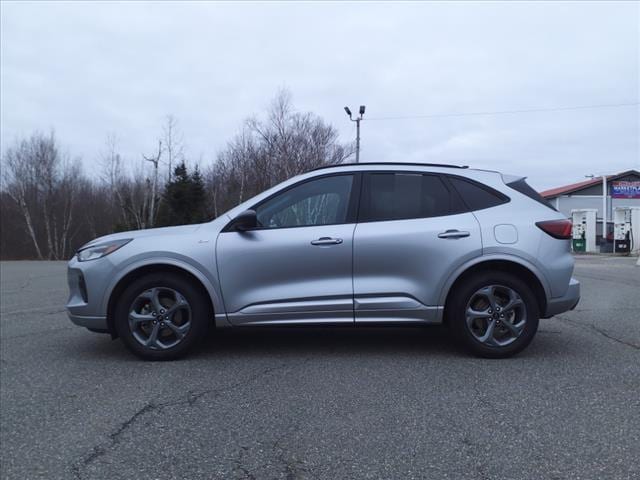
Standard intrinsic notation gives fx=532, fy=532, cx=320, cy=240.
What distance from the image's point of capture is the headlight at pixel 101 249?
A: 4797 mm

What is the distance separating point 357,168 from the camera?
505cm

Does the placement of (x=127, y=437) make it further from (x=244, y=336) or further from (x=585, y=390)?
(x=585, y=390)

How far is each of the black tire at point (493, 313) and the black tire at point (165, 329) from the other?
2.24 meters

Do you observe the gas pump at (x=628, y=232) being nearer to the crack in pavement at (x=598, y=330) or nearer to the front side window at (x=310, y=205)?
the crack in pavement at (x=598, y=330)

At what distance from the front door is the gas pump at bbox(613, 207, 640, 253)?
28.6 m

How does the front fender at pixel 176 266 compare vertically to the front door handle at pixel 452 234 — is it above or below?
below

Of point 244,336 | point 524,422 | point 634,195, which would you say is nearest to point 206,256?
point 244,336

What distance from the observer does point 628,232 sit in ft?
93.9

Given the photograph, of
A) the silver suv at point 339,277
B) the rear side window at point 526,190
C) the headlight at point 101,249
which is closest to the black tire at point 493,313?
the silver suv at point 339,277

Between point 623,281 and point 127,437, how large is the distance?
11.8 m

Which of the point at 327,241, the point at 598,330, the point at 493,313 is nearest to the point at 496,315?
the point at 493,313

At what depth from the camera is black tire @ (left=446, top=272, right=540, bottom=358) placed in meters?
4.67

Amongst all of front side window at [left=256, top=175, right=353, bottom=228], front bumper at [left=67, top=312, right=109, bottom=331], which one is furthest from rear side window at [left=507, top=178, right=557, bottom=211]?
front bumper at [left=67, top=312, right=109, bottom=331]

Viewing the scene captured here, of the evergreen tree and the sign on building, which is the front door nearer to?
the evergreen tree
